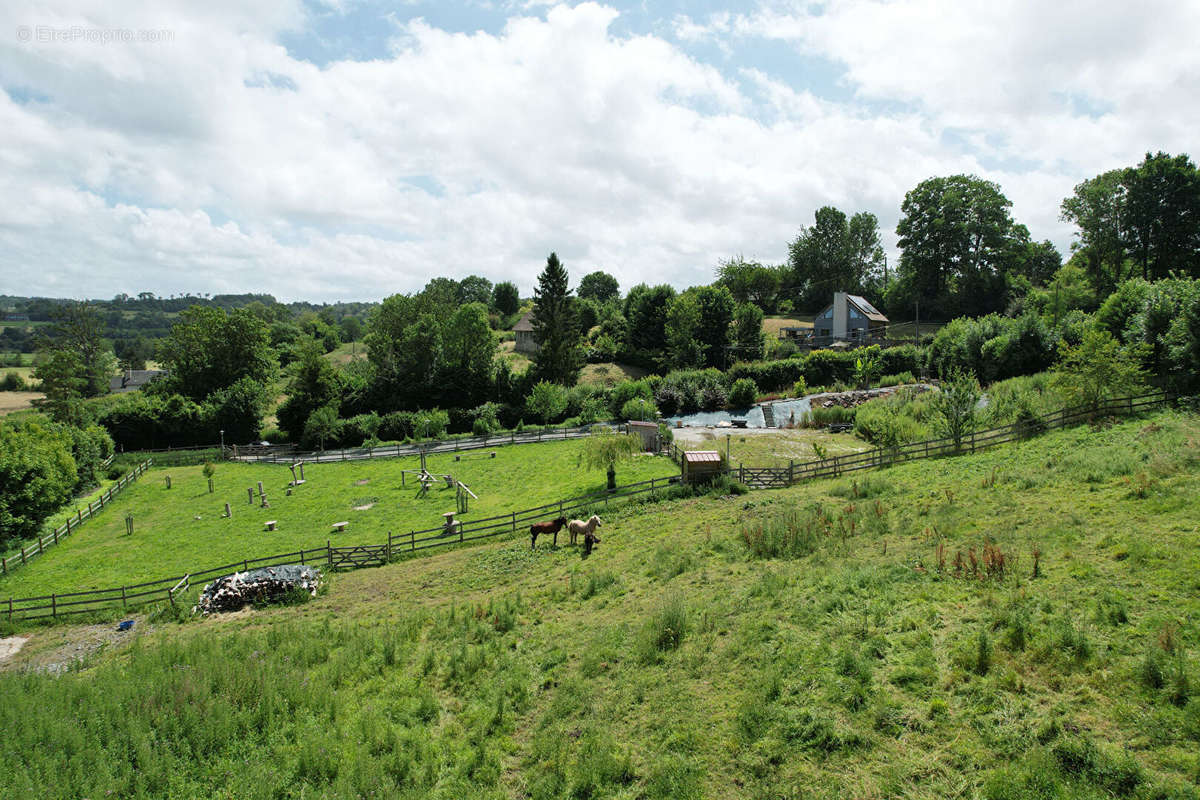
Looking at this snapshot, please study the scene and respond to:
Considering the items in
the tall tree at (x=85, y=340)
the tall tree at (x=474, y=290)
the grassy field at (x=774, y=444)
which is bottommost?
the grassy field at (x=774, y=444)

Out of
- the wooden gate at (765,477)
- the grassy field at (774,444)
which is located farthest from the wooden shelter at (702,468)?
the grassy field at (774,444)

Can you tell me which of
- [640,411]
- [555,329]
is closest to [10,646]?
[640,411]

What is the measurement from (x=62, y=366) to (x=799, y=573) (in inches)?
2664

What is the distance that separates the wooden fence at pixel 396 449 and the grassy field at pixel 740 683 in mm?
27632

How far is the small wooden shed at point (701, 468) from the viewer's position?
27750 mm

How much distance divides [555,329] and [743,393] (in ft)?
68.7

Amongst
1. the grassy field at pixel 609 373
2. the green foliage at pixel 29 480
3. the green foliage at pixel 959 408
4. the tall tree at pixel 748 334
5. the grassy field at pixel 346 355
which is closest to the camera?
the green foliage at pixel 29 480

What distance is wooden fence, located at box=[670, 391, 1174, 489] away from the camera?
26.1 metres

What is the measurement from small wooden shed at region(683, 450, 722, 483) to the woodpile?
16.9m

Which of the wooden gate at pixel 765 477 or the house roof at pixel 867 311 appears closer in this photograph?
the wooden gate at pixel 765 477

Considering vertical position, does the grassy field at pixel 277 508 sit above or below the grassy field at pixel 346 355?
below

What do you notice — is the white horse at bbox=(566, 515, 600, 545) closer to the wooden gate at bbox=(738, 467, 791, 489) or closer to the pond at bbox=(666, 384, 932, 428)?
the wooden gate at bbox=(738, 467, 791, 489)

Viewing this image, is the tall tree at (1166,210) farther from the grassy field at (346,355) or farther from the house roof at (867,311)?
the grassy field at (346,355)

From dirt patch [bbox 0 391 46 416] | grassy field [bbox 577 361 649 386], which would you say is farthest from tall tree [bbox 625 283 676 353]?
dirt patch [bbox 0 391 46 416]
